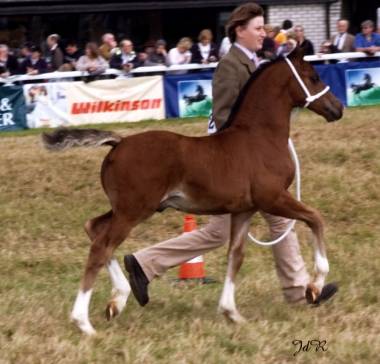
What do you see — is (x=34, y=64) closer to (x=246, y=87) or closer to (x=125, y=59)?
(x=125, y=59)

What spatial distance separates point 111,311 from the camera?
7.66 meters

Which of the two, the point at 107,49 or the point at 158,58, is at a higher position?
the point at 107,49

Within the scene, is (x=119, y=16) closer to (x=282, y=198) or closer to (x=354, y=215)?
(x=354, y=215)

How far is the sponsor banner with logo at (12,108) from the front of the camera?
17.4 metres

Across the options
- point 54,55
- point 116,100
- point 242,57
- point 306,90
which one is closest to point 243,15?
point 242,57

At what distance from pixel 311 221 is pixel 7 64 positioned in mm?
11775

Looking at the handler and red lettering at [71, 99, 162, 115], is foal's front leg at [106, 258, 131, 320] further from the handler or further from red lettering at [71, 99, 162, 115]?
red lettering at [71, 99, 162, 115]

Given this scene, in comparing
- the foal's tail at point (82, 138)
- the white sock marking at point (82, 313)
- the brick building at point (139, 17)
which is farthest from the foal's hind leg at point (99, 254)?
the brick building at point (139, 17)

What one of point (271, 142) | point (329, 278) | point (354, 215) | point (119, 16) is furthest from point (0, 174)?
point (119, 16)

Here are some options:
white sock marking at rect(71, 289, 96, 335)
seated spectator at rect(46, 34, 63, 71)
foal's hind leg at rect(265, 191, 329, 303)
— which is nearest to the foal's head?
foal's hind leg at rect(265, 191, 329, 303)

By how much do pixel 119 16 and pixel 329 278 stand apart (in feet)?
55.9

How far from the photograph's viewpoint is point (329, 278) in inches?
368
